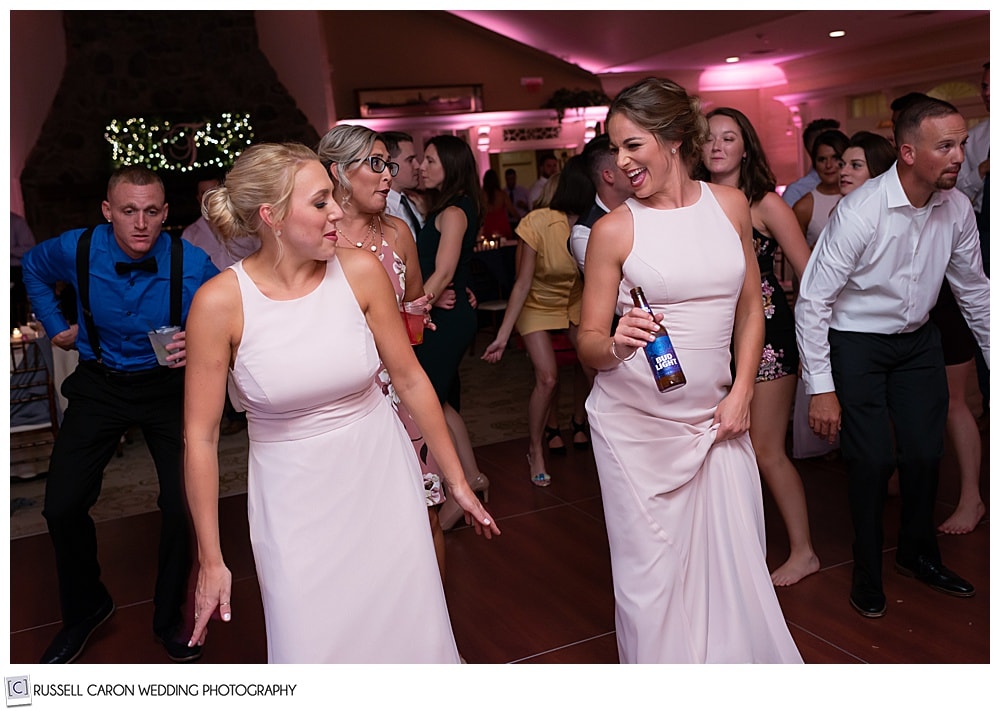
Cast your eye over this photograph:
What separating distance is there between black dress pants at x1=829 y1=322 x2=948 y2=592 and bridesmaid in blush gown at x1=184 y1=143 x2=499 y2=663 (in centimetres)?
137

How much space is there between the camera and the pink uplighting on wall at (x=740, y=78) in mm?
13625

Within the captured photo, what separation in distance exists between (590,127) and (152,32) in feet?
20.3

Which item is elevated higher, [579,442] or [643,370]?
[643,370]

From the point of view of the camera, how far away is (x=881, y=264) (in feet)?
9.24

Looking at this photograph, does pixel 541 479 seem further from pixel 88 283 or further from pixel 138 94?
pixel 138 94

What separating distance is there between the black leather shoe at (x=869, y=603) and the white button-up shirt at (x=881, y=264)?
661mm

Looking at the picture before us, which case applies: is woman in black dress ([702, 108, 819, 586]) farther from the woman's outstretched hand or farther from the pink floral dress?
the woman's outstretched hand

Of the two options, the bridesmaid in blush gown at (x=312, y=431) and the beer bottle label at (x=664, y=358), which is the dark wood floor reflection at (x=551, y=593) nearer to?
the bridesmaid in blush gown at (x=312, y=431)

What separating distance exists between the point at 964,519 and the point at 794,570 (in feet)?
2.66

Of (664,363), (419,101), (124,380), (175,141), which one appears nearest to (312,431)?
(664,363)

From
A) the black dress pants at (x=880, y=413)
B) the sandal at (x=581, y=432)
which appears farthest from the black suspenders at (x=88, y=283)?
the sandal at (x=581, y=432)

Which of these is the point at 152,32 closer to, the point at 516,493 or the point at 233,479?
the point at 233,479
